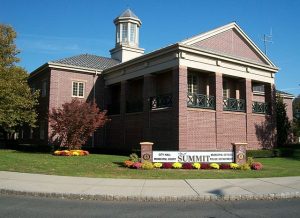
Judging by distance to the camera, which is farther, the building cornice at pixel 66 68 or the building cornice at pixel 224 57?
the building cornice at pixel 66 68

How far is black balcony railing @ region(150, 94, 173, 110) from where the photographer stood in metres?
24.8

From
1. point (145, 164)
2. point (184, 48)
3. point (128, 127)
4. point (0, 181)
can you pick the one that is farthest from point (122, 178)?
point (128, 127)

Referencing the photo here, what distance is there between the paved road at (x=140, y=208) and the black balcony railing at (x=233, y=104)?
54.9 feet

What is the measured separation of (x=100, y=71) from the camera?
105 ft

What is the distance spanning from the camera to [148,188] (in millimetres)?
11461

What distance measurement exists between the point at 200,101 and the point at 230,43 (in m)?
5.99

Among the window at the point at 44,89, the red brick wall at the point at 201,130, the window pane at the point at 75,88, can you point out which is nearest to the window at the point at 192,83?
the red brick wall at the point at 201,130

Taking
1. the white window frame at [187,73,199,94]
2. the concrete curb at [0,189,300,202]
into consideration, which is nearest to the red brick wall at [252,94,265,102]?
the white window frame at [187,73,199,94]

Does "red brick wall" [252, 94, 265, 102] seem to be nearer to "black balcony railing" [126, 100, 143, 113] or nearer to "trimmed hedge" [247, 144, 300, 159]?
"trimmed hedge" [247, 144, 300, 159]

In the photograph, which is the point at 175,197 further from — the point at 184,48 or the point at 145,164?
the point at 184,48

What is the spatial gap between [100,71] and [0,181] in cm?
2034

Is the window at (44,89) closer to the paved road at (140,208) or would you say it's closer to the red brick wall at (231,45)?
the red brick wall at (231,45)

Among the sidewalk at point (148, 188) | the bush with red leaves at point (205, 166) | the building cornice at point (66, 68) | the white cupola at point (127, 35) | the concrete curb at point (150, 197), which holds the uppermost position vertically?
the white cupola at point (127, 35)

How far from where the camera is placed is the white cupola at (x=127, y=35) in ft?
128
